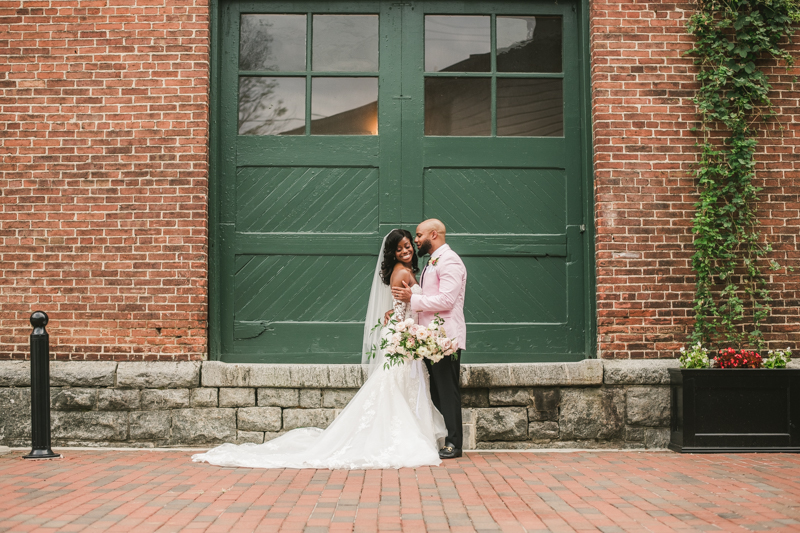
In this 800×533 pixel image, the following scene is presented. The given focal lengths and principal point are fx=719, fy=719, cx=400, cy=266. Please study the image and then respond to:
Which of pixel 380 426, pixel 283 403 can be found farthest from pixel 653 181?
pixel 283 403

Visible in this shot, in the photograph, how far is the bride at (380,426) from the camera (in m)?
5.64

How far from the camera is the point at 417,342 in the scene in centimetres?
602

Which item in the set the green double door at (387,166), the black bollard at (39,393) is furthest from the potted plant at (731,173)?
the black bollard at (39,393)

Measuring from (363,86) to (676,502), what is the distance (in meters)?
4.78

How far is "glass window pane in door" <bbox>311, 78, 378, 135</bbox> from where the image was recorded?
7.22 metres

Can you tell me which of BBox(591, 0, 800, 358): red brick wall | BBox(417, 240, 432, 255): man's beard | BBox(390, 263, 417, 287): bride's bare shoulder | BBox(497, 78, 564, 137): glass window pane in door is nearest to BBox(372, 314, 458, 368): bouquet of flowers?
BBox(390, 263, 417, 287): bride's bare shoulder

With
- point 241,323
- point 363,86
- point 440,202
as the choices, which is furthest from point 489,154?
point 241,323

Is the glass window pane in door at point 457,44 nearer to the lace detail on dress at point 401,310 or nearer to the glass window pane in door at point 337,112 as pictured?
the glass window pane in door at point 337,112

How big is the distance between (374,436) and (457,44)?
13.1ft

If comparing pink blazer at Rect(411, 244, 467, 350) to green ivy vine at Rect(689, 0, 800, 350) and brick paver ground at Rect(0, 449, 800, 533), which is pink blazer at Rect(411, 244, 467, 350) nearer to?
brick paver ground at Rect(0, 449, 800, 533)

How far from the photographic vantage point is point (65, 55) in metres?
6.88

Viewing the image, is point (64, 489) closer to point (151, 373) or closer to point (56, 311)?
point (151, 373)

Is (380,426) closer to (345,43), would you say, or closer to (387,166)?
(387,166)

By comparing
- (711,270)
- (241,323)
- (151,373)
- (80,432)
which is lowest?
(80,432)
